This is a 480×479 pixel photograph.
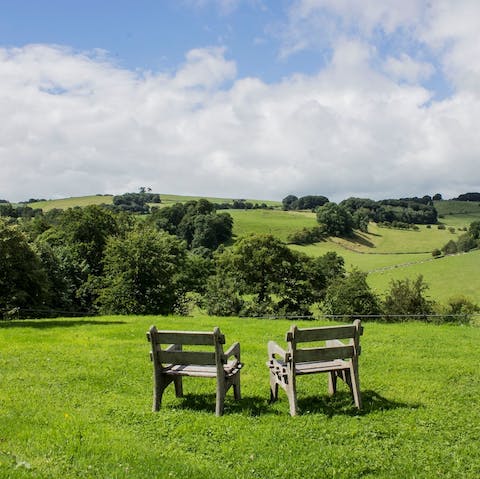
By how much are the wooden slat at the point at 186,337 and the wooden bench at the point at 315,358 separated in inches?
52.7

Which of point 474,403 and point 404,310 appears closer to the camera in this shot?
point 474,403

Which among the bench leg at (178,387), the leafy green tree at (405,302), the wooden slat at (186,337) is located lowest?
the leafy green tree at (405,302)

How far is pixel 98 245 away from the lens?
54.6 m

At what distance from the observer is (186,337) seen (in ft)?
27.7

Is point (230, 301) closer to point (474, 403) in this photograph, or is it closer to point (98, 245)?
point (98, 245)

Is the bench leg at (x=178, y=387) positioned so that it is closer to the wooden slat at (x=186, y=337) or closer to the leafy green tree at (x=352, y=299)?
→ the wooden slat at (x=186, y=337)

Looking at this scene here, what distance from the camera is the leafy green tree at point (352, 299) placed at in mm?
45188

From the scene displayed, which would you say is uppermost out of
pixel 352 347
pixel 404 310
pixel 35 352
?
pixel 352 347

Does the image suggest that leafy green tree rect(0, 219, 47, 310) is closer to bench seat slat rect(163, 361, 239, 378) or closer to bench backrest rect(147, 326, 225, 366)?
bench seat slat rect(163, 361, 239, 378)

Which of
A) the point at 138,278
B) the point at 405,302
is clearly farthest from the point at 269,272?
the point at 138,278

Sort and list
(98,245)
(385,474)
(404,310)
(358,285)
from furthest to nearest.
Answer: (98,245) → (358,285) → (404,310) → (385,474)

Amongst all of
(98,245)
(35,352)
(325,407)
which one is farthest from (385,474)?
(98,245)

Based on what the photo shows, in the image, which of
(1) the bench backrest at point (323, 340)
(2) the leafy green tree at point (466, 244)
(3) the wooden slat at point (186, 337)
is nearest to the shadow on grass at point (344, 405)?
(1) the bench backrest at point (323, 340)

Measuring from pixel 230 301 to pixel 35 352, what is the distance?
106 feet
